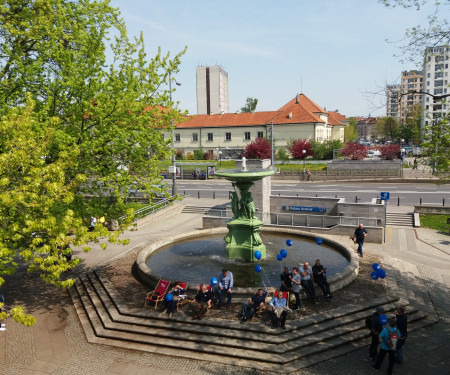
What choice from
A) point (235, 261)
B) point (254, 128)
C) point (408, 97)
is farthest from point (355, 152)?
point (235, 261)

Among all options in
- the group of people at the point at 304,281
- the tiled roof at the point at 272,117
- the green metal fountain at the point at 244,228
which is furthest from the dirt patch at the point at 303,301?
the tiled roof at the point at 272,117

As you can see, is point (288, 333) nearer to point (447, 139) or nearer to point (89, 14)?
point (447, 139)

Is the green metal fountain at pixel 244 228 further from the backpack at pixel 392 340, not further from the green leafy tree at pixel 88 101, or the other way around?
the backpack at pixel 392 340

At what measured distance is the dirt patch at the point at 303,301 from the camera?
10.8 metres

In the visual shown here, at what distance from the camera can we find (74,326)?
35.8 feet

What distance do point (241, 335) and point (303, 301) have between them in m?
2.78

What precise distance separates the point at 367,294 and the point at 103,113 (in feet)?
33.6

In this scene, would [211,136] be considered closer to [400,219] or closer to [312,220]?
[312,220]

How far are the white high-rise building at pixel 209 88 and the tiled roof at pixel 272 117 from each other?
35857 mm

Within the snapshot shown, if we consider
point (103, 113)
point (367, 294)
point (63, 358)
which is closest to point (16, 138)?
point (103, 113)

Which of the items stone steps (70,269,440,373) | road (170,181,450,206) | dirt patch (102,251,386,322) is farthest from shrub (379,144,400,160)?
stone steps (70,269,440,373)

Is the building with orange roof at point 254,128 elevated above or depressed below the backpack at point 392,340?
above

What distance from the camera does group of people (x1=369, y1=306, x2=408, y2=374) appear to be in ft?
27.0

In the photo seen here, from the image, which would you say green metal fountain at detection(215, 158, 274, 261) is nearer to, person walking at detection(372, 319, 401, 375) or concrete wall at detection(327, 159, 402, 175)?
person walking at detection(372, 319, 401, 375)
